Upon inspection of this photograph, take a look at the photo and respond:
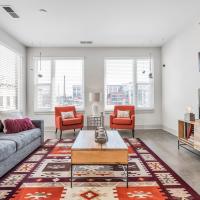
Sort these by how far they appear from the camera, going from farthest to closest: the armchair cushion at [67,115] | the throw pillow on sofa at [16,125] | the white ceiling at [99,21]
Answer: the armchair cushion at [67,115], the throw pillow on sofa at [16,125], the white ceiling at [99,21]

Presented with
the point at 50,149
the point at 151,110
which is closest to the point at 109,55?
the point at 151,110

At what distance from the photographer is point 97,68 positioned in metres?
7.38

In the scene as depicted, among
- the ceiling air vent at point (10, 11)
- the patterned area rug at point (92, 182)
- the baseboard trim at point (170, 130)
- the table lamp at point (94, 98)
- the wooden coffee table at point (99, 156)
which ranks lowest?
the patterned area rug at point (92, 182)

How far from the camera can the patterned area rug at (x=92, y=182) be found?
8.15 ft

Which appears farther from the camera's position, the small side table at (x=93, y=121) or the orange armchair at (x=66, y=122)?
the small side table at (x=93, y=121)

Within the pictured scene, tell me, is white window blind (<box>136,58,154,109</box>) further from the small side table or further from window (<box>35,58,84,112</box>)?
window (<box>35,58,84,112</box>)

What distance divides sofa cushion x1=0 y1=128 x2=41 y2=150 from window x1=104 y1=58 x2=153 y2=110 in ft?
11.3

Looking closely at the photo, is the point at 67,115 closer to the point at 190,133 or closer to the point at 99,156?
the point at 190,133

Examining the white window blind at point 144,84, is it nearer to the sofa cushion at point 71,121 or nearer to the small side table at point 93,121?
the small side table at point 93,121

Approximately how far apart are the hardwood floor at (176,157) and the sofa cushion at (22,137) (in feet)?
8.32

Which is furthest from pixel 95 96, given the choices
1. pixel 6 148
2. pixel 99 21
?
pixel 6 148

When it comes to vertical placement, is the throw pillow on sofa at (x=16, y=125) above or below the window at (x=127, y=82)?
below

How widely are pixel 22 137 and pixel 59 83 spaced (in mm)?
3825

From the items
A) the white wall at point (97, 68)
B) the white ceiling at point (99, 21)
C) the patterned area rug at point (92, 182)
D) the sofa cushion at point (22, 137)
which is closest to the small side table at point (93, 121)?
the white wall at point (97, 68)
